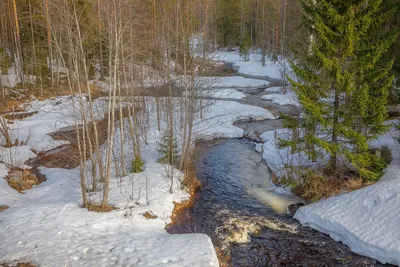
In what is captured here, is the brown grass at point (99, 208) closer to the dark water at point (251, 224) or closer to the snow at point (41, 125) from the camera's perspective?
the dark water at point (251, 224)

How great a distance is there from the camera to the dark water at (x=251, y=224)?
1010cm

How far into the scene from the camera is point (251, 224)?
12.1 m

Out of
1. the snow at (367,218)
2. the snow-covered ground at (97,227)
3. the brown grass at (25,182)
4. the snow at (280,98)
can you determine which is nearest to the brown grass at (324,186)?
the snow at (367,218)

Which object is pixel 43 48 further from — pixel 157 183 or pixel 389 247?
pixel 389 247

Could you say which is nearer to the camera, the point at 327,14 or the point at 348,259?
the point at 348,259

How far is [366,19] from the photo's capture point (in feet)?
39.1

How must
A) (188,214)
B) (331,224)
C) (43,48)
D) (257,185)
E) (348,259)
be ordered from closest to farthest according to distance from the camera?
(348,259) → (331,224) → (188,214) → (257,185) → (43,48)

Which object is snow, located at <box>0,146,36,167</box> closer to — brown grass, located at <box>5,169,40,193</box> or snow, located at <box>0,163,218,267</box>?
brown grass, located at <box>5,169,40,193</box>

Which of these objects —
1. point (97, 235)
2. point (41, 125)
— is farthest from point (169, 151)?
point (41, 125)

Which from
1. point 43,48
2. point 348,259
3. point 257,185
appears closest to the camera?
point 348,259

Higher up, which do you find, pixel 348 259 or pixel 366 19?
pixel 366 19

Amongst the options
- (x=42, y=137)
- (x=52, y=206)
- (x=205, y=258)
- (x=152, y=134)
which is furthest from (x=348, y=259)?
(x=42, y=137)

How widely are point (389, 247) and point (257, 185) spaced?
6.69m

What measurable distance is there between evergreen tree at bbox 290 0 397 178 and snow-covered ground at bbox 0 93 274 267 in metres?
6.18
